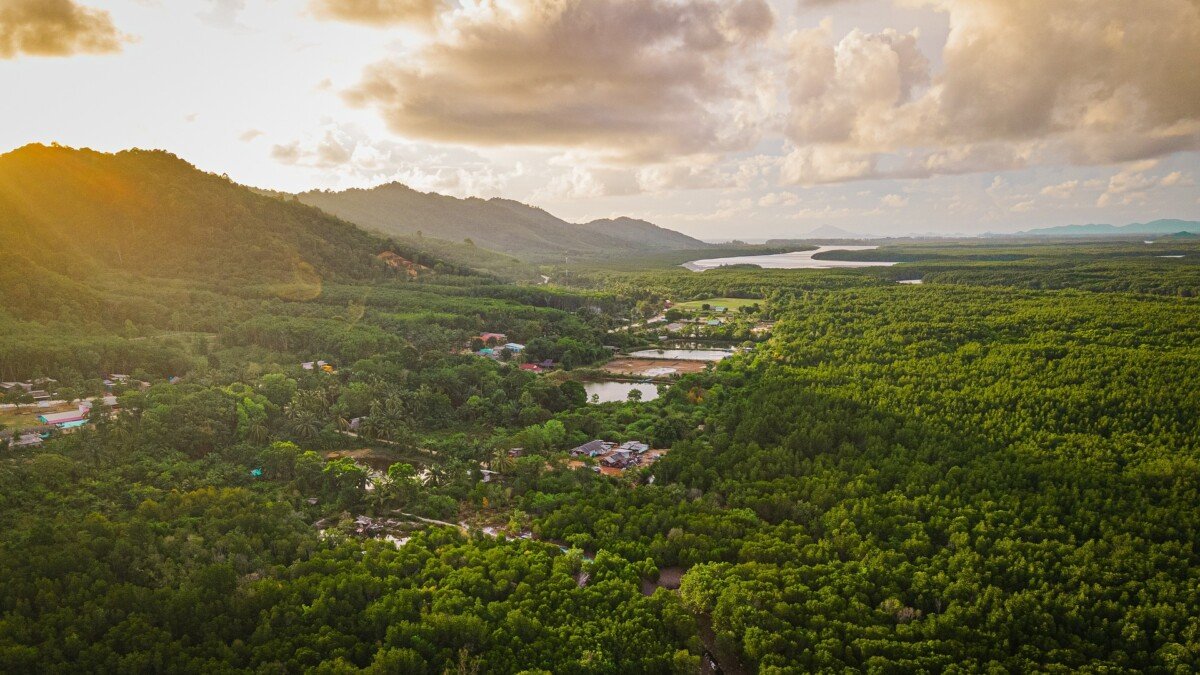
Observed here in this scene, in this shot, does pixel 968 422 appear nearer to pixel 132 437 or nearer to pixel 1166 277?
pixel 132 437

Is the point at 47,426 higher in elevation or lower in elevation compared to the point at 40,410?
lower

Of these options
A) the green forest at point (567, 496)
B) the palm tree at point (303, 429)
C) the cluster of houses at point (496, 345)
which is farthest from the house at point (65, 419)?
the cluster of houses at point (496, 345)

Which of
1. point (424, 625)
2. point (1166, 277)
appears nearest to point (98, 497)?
point (424, 625)

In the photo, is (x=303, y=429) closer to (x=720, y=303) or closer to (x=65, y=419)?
(x=65, y=419)

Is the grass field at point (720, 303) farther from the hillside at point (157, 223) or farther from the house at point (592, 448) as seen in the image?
the house at point (592, 448)

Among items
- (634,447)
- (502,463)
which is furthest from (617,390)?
(502,463)

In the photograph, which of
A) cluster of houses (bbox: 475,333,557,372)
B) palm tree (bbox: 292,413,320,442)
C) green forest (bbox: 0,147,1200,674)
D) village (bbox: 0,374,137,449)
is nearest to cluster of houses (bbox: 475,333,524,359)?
cluster of houses (bbox: 475,333,557,372)

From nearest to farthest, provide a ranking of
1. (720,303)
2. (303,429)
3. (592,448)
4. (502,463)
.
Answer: (502,463), (592,448), (303,429), (720,303)
